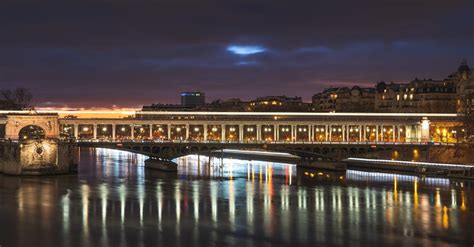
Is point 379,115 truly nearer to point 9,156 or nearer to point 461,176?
point 461,176

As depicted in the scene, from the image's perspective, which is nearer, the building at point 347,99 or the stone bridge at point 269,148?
the stone bridge at point 269,148

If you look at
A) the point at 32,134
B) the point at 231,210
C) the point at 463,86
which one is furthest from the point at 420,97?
the point at 231,210

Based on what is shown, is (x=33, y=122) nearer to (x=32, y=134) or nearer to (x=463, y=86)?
(x=32, y=134)

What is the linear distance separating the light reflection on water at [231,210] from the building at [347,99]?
89725mm

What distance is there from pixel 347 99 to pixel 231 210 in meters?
128

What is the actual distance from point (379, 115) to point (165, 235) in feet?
273

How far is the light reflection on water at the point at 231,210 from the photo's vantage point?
4097cm

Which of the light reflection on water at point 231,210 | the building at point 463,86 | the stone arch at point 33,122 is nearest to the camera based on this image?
the light reflection on water at point 231,210

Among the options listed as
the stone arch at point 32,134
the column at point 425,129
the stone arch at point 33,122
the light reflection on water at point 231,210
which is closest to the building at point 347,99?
the column at point 425,129

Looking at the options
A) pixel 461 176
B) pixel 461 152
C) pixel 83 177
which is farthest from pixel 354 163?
pixel 83 177

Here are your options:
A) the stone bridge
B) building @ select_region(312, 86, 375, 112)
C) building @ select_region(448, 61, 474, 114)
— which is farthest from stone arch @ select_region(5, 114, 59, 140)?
building @ select_region(312, 86, 375, 112)

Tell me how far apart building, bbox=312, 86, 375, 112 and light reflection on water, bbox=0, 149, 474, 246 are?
89725 millimetres

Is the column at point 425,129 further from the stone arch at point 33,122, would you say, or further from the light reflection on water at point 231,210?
the stone arch at point 33,122

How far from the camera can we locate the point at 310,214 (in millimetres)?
49688
